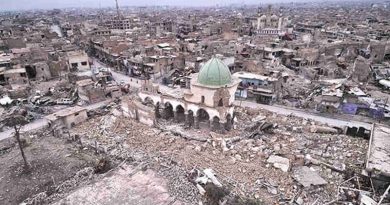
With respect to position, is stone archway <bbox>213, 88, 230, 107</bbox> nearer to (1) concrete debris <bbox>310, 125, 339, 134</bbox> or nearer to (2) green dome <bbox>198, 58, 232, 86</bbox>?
(2) green dome <bbox>198, 58, 232, 86</bbox>

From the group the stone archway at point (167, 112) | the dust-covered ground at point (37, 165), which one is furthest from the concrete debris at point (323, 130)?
the dust-covered ground at point (37, 165)

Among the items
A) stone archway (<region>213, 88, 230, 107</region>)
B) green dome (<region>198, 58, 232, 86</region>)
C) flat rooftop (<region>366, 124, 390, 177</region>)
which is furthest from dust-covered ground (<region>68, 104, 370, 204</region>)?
green dome (<region>198, 58, 232, 86</region>)

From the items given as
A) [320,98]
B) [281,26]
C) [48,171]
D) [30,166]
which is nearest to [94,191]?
[48,171]

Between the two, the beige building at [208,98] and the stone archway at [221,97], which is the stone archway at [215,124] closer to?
the beige building at [208,98]

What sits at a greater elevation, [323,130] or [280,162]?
[280,162]

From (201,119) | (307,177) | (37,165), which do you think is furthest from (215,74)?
(37,165)

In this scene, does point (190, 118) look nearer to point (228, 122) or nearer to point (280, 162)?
point (228, 122)

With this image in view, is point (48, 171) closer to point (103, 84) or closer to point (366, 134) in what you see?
point (103, 84)
